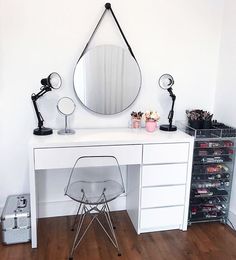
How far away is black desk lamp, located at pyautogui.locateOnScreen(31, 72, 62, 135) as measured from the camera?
7.25ft

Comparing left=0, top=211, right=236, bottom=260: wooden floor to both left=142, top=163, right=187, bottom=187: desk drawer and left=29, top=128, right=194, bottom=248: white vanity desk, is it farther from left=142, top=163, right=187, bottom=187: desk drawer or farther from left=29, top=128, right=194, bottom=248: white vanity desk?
left=142, top=163, right=187, bottom=187: desk drawer

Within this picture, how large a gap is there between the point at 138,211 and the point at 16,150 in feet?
3.76

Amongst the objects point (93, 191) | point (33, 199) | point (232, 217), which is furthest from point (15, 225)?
point (232, 217)

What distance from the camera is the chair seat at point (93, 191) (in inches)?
79.1

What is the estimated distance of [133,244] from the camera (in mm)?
2217

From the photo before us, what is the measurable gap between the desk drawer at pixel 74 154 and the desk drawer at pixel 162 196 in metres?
0.28

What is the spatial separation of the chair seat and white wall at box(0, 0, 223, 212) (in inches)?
21.8

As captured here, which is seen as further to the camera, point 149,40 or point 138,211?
point 149,40

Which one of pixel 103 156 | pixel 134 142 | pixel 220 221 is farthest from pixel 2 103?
pixel 220 221

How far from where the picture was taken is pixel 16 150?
2432mm

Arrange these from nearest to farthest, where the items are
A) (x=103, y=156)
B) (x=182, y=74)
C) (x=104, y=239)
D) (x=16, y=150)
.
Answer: (x=103, y=156), (x=104, y=239), (x=16, y=150), (x=182, y=74)

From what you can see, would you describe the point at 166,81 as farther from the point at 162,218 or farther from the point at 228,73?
the point at 162,218

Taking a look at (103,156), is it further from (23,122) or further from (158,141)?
(23,122)

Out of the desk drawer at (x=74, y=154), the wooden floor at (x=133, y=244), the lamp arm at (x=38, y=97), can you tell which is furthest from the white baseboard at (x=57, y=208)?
the lamp arm at (x=38, y=97)
